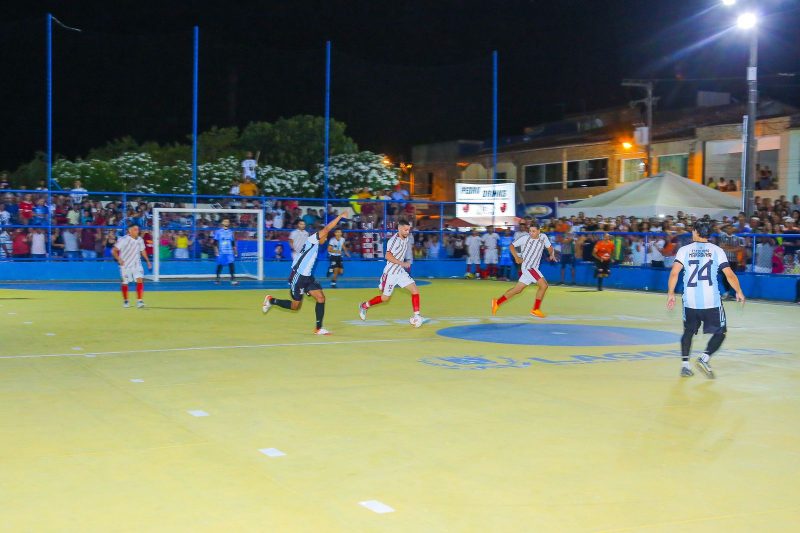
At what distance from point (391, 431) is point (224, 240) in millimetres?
18746

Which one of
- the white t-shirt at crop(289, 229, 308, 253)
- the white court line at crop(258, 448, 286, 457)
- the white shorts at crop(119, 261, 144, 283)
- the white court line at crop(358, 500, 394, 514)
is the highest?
the white t-shirt at crop(289, 229, 308, 253)

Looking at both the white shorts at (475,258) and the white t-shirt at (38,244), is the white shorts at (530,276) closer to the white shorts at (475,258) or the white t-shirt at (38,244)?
the white shorts at (475,258)

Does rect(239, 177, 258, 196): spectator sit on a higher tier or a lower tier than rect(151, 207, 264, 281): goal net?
higher

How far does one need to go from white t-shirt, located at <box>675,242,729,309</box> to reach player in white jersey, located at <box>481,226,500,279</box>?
20403 mm

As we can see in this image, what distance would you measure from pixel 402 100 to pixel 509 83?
108ft

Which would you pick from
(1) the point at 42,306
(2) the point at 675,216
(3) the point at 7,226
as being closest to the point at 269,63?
(3) the point at 7,226

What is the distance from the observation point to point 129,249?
18.1 m

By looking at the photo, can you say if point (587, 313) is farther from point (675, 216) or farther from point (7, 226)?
point (7, 226)

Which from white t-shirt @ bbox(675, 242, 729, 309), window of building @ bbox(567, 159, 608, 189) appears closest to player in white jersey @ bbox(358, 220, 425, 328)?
white t-shirt @ bbox(675, 242, 729, 309)

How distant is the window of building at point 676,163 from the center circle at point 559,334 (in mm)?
30631

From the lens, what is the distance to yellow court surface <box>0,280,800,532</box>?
17.6ft

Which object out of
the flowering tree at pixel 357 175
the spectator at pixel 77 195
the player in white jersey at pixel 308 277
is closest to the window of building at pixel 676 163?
the flowering tree at pixel 357 175

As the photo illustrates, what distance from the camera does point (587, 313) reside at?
18703mm

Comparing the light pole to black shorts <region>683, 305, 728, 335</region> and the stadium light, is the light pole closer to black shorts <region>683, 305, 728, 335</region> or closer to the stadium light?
the stadium light
